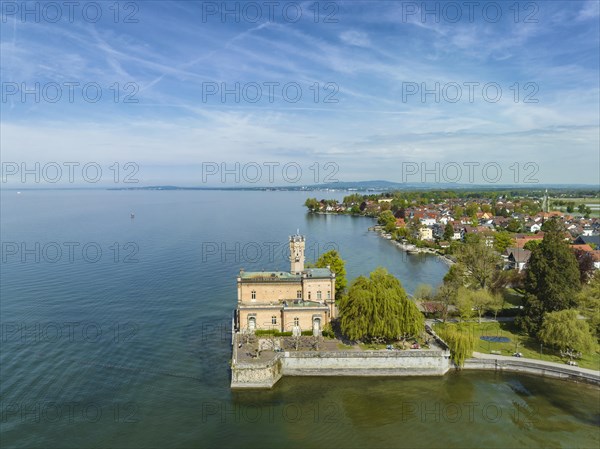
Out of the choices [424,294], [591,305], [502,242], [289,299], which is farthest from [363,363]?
[502,242]

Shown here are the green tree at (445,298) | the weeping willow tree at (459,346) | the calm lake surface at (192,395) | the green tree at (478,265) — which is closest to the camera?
the calm lake surface at (192,395)

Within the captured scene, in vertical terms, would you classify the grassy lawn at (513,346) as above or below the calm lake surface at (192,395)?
above

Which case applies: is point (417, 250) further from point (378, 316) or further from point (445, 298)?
point (378, 316)

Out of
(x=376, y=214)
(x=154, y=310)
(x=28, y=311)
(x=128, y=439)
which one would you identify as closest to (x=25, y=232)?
(x=28, y=311)

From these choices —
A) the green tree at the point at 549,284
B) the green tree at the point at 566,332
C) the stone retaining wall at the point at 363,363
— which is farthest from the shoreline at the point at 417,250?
the stone retaining wall at the point at 363,363

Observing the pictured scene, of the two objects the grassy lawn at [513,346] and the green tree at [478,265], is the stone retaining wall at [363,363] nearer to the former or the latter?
the grassy lawn at [513,346]
